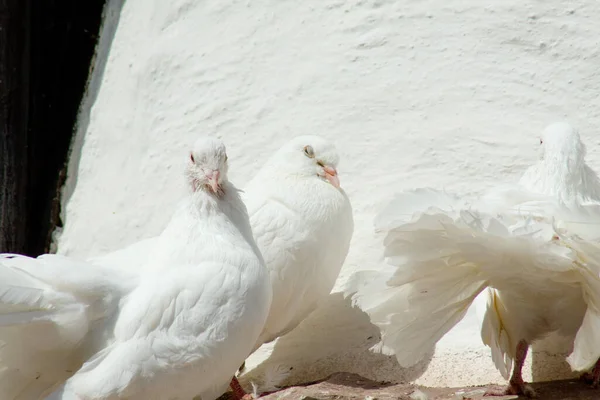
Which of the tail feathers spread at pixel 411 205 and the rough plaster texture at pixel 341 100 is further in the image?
the rough plaster texture at pixel 341 100

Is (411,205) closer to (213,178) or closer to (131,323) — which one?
(213,178)

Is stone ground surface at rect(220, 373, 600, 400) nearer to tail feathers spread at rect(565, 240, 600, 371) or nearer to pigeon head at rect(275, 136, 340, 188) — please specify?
tail feathers spread at rect(565, 240, 600, 371)

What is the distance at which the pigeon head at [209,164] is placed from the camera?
4.72 m

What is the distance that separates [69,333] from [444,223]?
5.60 feet

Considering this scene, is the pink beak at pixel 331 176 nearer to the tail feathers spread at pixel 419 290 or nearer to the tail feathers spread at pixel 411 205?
the tail feathers spread at pixel 419 290

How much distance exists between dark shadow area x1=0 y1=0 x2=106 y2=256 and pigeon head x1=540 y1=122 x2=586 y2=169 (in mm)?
4723

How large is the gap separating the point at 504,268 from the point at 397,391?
98cm

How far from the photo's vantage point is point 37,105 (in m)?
8.70

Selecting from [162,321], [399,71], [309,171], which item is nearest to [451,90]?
[399,71]

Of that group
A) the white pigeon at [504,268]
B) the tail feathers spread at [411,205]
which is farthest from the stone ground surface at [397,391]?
the tail feathers spread at [411,205]

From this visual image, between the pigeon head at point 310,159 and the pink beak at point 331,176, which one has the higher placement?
the pigeon head at point 310,159

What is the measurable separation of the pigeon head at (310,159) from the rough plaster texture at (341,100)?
2.20 ft

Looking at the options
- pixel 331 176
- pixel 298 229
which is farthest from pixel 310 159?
pixel 298 229

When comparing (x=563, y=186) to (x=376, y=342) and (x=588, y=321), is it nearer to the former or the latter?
(x=588, y=321)
